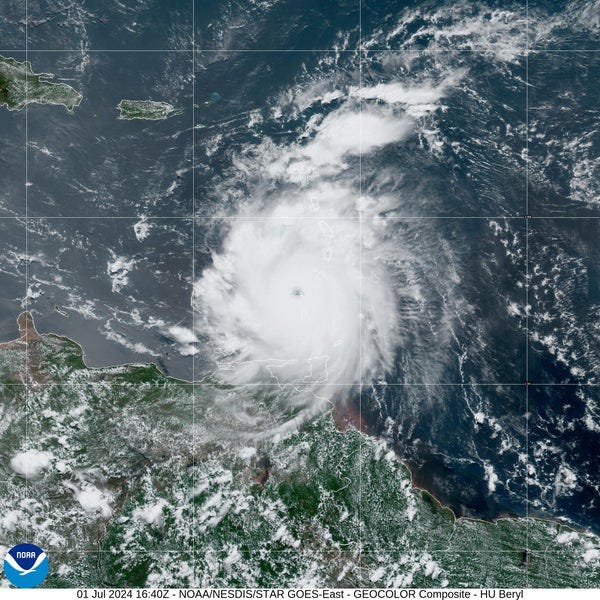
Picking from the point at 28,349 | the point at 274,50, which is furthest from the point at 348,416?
the point at 274,50

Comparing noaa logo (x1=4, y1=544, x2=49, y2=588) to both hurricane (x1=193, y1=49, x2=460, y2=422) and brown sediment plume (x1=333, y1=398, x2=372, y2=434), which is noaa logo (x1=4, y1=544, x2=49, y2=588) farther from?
brown sediment plume (x1=333, y1=398, x2=372, y2=434)

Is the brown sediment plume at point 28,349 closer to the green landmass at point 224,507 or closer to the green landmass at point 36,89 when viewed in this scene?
the green landmass at point 224,507

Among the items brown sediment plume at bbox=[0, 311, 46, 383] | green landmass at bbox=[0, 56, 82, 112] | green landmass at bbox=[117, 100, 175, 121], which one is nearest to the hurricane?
green landmass at bbox=[117, 100, 175, 121]

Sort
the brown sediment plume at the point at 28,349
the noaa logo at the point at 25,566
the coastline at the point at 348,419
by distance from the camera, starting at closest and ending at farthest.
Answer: the noaa logo at the point at 25,566
the coastline at the point at 348,419
the brown sediment plume at the point at 28,349

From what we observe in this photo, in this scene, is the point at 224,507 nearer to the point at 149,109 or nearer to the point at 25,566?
the point at 25,566

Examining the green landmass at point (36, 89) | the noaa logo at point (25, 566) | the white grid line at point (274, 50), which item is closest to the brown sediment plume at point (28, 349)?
the noaa logo at point (25, 566)

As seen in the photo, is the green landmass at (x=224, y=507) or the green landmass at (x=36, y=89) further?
the green landmass at (x=36, y=89)

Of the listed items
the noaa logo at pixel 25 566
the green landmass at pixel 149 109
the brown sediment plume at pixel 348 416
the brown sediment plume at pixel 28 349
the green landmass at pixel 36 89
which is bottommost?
the noaa logo at pixel 25 566
